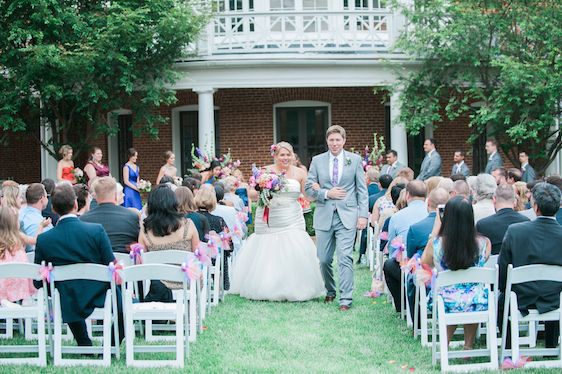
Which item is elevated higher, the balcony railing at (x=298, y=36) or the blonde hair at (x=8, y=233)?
the balcony railing at (x=298, y=36)

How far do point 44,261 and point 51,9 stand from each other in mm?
12773

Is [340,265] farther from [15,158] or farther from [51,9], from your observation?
[15,158]

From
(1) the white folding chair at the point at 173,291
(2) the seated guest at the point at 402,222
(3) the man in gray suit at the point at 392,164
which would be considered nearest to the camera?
(1) the white folding chair at the point at 173,291

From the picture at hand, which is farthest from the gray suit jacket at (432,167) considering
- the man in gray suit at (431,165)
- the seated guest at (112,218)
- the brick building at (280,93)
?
the seated guest at (112,218)

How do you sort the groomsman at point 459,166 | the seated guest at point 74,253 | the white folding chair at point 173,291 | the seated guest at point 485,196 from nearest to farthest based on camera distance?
the seated guest at point 74,253 < the white folding chair at point 173,291 < the seated guest at point 485,196 < the groomsman at point 459,166

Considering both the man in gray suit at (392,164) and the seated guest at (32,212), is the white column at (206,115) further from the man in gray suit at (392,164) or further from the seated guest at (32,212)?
the seated guest at (32,212)

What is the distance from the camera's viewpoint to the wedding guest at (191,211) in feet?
31.7

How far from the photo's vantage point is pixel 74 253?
24.6 feet

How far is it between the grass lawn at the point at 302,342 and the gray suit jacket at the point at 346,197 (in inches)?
41.1

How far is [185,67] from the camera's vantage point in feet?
67.1

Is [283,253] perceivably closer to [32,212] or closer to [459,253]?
[32,212]

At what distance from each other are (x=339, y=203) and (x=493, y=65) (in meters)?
9.03

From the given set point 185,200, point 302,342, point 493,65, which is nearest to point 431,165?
point 493,65

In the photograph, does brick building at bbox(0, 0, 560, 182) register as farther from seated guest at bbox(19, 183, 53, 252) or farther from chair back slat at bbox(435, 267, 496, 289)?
chair back slat at bbox(435, 267, 496, 289)
